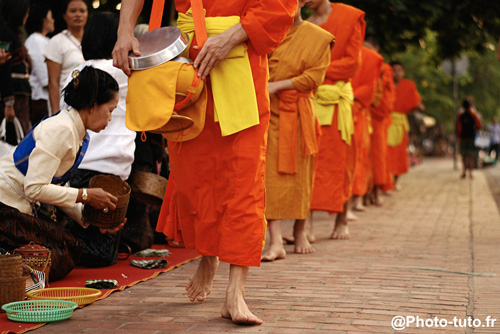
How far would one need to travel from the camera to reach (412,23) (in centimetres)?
1327

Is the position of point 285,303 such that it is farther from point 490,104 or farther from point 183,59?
point 490,104

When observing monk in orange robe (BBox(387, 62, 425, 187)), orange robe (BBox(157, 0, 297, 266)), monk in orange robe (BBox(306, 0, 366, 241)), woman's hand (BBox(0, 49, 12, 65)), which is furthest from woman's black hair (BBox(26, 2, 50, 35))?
monk in orange robe (BBox(387, 62, 425, 187))

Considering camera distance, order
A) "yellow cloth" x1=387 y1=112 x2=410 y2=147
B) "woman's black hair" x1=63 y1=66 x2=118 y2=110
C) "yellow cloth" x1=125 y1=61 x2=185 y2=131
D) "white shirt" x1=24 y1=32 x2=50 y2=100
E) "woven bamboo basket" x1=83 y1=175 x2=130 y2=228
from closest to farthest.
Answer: "yellow cloth" x1=125 y1=61 x2=185 y2=131 < "woman's black hair" x1=63 y1=66 x2=118 y2=110 < "woven bamboo basket" x1=83 y1=175 x2=130 y2=228 < "white shirt" x1=24 y1=32 x2=50 y2=100 < "yellow cloth" x1=387 y1=112 x2=410 y2=147

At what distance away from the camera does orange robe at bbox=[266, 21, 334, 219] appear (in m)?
6.35

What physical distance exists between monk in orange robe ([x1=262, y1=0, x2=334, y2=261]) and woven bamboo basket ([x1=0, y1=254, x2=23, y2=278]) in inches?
99.4

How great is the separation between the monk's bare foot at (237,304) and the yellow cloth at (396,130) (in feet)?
33.2

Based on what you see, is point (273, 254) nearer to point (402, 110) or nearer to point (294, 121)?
point (294, 121)

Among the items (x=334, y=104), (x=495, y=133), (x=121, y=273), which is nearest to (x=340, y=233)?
(x=334, y=104)

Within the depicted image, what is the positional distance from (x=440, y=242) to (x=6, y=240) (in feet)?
13.8

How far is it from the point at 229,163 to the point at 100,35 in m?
2.41

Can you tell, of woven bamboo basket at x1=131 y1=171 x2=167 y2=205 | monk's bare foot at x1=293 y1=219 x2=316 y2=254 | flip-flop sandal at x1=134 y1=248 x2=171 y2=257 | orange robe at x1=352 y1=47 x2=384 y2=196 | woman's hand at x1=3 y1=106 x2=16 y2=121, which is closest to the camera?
woven bamboo basket at x1=131 y1=171 x2=167 y2=205

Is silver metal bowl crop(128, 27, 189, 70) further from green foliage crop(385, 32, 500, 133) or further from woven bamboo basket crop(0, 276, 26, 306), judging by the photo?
green foliage crop(385, 32, 500, 133)

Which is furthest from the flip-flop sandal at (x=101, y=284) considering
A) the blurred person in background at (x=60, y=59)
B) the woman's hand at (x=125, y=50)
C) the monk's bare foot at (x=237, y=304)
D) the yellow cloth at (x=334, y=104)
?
the yellow cloth at (x=334, y=104)

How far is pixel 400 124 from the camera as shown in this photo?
14062 mm
